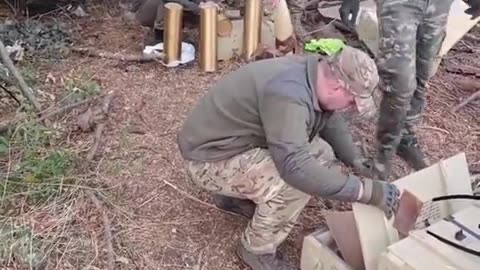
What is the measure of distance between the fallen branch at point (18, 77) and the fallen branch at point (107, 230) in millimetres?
772

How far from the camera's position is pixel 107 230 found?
3.01 metres

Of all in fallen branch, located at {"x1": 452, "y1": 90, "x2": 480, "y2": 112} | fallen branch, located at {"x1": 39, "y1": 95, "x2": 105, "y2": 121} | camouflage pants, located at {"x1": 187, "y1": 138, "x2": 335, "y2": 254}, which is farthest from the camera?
fallen branch, located at {"x1": 452, "y1": 90, "x2": 480, "y2": 112}

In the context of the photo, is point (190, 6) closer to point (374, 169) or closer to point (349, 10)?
point (349, 10)

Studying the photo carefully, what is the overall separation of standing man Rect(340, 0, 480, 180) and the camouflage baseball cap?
66 centimetres

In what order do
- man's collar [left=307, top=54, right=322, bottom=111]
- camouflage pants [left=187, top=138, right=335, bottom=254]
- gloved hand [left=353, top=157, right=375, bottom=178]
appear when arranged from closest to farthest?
man's collar [left=307, top=54, right=322, bottom=111]
camouflage pants [left=187, top=138, right=335, bottom=254]
gloved hand [left=353, top=157, right=375, bottom=178]

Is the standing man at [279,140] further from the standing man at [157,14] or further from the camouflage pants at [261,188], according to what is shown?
the standing man at [157,14]

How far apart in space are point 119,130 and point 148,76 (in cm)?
66

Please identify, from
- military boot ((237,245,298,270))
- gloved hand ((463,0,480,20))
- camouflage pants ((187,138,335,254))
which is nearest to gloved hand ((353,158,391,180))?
camouflage pants ((187,138,335,254))

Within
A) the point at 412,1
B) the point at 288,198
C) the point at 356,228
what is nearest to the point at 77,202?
the point at 288,198

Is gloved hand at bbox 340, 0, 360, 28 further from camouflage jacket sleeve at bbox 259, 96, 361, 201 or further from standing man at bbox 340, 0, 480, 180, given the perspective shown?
camouflage jacket sleeve at bbox 259, 96, 361, 201

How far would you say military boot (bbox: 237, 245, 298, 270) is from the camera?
279 centimetres

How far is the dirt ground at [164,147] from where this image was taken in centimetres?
298

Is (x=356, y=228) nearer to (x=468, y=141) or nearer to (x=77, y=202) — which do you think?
(x=77, y=202)

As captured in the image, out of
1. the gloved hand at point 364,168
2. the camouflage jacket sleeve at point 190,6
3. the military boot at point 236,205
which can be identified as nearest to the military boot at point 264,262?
the military boot at point 236,205
